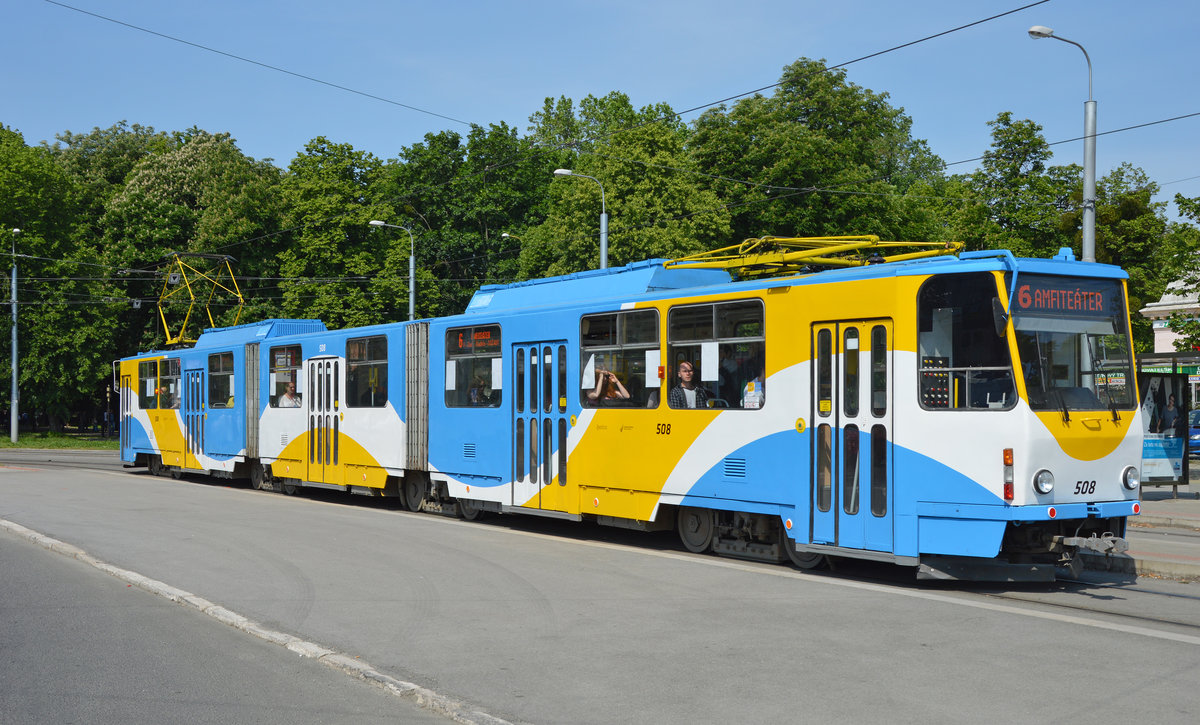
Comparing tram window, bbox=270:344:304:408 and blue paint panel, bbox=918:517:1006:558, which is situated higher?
tram window, bbox=270:344:304:408

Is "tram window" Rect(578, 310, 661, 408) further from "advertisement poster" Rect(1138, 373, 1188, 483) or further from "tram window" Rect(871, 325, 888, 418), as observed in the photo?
"advertisement poster" Rect(1138, 373, 1188, 483)

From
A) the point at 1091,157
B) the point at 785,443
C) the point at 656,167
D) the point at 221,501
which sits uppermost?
the point at 656,167

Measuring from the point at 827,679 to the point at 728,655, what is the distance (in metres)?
0.84

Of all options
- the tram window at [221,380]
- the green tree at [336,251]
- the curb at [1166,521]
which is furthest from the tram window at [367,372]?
the green tree at [336,251]

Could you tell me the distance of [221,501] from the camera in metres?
19.8

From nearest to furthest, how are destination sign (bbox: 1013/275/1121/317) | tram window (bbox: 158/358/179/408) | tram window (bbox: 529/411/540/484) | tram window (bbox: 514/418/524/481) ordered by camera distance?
destination sign (bbox: 1013/275/1121/317), tram window (bbox: 529/411/540/484), tram window (bbox: 514/418/524/481), tram window (bbox: 158/358/179/408)

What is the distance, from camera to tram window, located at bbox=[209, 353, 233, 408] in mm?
24031

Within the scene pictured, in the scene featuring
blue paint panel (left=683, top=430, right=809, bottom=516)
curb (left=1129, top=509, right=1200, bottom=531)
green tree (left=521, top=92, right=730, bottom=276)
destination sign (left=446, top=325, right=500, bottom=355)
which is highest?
green tree (left=521, top=92, right=730, bottom=276)

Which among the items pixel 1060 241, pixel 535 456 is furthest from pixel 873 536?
pixel 1060 241

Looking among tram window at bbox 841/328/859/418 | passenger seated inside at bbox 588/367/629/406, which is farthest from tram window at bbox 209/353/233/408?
tram window at bbox 841/328/859/418

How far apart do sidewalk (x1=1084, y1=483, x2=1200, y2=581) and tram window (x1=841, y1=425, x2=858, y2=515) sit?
2.76 meters

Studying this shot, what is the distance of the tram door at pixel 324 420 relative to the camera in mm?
20016

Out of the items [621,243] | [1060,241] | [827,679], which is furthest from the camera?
[621,243]

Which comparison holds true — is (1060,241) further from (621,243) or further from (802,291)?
(802,291)
